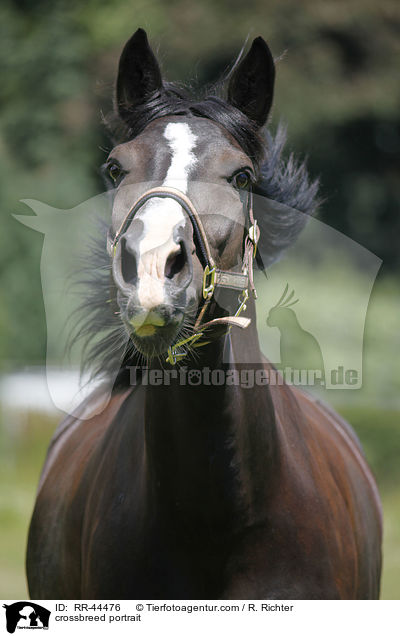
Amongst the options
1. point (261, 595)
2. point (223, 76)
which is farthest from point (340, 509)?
point (223, 76)

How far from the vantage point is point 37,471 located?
843cm

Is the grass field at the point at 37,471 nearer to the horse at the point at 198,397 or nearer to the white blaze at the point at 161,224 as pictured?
the horse at the point at 198,397

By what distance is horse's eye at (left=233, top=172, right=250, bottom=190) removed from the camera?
7.72 ft

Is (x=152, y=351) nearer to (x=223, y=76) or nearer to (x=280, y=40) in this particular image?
(x=223, y=76)

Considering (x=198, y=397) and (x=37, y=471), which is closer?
(x=198, y=397)

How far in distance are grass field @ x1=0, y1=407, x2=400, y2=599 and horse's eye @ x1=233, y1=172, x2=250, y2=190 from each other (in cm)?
521

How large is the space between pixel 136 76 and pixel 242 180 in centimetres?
59

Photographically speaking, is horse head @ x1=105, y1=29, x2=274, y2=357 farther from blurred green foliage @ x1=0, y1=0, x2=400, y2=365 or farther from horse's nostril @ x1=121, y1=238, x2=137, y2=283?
blurred green foliage @ x1=0, y1=0, x2=400, y2=365

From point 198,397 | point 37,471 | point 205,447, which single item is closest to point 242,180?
point 198,397

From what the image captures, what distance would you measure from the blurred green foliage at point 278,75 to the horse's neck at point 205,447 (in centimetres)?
1003

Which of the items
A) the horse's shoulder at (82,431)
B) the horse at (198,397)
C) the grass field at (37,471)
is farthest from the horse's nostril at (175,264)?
the grass field at (37,471)

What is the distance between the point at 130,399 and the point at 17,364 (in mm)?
7337
